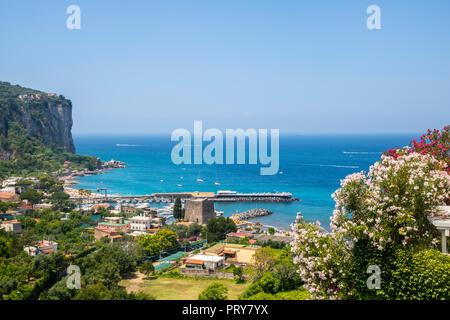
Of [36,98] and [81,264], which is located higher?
[36,98]

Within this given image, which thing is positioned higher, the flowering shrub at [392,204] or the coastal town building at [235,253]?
the flowering shrub at [392,204]

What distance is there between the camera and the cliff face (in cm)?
5933

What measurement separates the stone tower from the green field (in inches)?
473

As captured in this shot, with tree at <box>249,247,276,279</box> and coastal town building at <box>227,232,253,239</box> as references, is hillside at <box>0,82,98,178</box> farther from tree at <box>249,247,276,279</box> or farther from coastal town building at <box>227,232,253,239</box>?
tree at <box>249,247,276,279</box>

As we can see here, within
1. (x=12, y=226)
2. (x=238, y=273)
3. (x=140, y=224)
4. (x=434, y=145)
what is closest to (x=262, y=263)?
(x=238, y=273)

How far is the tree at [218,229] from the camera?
21906 mm

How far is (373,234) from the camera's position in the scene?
4684mm

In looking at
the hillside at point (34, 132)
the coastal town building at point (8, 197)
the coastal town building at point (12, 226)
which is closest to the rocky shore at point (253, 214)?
the coastal town building at point (12, 226)

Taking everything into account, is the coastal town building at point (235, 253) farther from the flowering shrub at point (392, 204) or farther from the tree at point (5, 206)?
the tree at point (5, 206)

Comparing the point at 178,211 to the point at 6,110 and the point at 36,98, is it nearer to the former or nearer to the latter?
the point at 6,110

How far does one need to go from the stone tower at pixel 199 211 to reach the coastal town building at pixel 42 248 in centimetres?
1075
